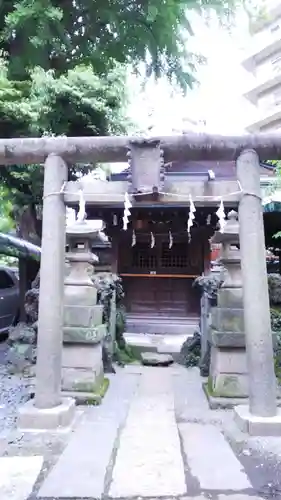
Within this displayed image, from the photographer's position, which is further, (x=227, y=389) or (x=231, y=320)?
(x=231, y=320)

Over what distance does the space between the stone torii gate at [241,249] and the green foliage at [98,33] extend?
3.57 m

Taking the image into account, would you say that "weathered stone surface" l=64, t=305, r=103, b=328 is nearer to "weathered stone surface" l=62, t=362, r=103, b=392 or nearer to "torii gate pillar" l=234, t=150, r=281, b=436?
"weathered stone surface" l=62, t=362, r=103, b=392

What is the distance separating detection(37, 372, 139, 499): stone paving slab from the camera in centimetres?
258

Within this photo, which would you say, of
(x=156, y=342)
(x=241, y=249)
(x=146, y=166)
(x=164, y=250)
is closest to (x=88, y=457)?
(x=241, y=249)

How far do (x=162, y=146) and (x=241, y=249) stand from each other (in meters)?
1.45

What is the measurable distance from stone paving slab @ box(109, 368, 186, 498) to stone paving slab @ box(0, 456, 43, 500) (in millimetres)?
602

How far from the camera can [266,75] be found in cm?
3312

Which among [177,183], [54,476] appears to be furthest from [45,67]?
[54,476]

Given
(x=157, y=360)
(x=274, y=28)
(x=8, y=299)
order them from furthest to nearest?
(x=274, y=28) < (x=8, y=299) < (x=157, y=360)

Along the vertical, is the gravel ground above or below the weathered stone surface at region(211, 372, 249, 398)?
below

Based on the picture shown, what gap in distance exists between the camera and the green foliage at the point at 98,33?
21.9 feet

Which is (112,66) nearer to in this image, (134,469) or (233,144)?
(233,144)

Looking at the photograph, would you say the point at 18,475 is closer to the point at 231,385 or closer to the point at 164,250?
the point at 231,385

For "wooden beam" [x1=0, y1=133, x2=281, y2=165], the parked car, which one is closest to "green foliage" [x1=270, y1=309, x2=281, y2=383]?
"wooden beam" [x1=0, y1=133, x2=281, y2=165]
